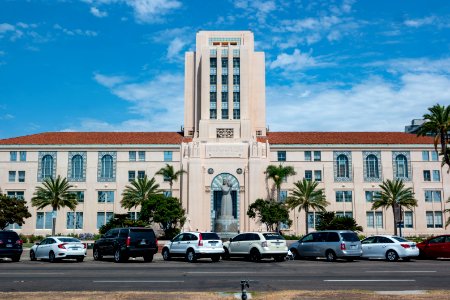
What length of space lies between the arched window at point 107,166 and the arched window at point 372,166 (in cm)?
3734

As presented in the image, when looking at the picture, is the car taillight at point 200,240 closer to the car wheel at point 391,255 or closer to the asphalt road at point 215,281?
the asphalt road at point 215,281

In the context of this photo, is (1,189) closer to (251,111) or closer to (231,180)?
(231,180)

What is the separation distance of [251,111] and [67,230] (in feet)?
109

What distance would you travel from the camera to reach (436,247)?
93.8 feet

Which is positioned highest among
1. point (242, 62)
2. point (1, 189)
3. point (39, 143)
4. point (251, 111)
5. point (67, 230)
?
point (242, 62)

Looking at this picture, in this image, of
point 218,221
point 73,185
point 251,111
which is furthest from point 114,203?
point 251,111

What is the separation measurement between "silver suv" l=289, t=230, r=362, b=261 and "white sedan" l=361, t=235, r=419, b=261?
1.91 metres

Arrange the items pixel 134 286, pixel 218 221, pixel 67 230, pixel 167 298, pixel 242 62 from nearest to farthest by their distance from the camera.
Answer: pixel 167 298 < pixel 134 286 < pixel 218 221 < pixel 67 230 < pixel 242 62

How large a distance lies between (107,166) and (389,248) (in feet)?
163

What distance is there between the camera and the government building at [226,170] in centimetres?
6725

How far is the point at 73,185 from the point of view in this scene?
6844 cm

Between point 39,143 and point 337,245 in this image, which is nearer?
point 337,245

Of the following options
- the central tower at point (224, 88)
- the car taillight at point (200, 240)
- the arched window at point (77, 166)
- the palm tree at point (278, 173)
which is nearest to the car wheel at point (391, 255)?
the car taillight at point (200, 240)

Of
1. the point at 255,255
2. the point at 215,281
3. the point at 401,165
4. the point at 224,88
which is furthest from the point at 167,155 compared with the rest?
the point at 215,281
